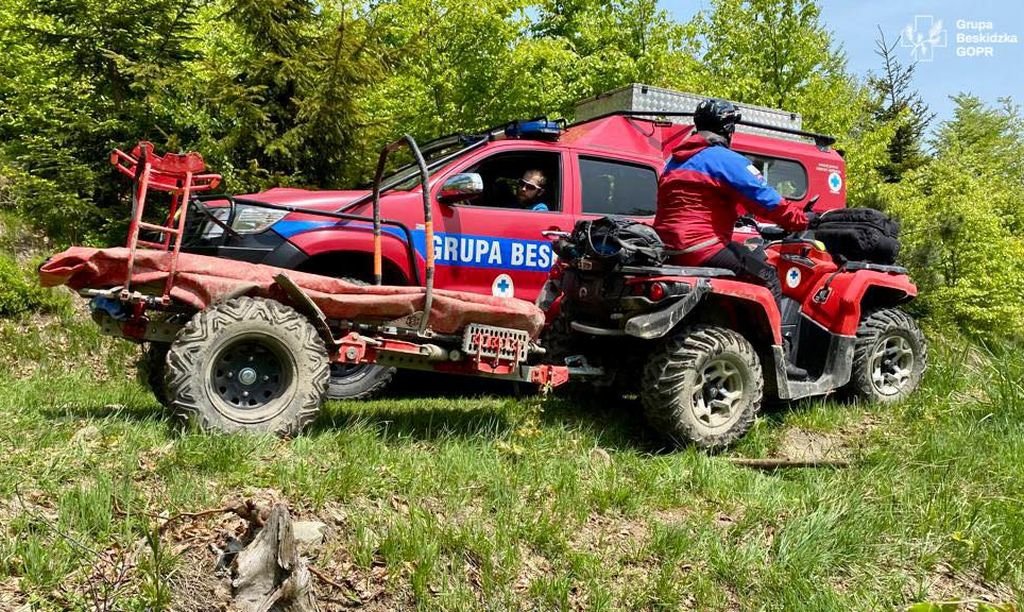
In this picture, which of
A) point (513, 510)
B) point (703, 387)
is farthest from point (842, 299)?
point (513, 510)

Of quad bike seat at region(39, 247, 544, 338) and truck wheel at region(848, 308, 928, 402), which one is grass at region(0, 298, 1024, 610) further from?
truck wheel at region(848, 308, 928, 402)

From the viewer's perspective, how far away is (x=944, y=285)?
46.9ft

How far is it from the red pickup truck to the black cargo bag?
1.59m

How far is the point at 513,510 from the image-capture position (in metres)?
3.74

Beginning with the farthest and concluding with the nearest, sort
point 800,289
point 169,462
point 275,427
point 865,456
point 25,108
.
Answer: point 25,108, point 800,289, point 865,456, point 275,427, point 169,462

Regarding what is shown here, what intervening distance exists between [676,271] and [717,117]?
112cm

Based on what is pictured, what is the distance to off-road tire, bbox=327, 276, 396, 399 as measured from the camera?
19.9ft

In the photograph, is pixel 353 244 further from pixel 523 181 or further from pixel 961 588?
pixel 961 588

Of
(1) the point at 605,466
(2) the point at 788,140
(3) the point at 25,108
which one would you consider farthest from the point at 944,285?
(3) the point at 25,108

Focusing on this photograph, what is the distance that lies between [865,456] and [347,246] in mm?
3875

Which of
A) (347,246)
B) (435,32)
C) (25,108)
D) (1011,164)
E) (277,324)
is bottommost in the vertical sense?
(277,324)

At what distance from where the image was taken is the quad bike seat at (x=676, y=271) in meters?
5.09

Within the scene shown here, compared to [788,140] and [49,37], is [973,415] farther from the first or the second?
[49,37]

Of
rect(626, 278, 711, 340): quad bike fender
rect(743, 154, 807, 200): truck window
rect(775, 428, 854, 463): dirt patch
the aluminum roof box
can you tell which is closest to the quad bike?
rect(626, 278, 711, 340): quad bike fender
